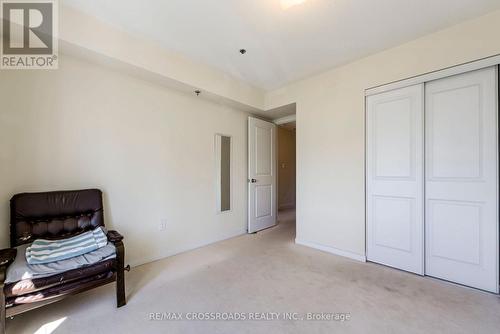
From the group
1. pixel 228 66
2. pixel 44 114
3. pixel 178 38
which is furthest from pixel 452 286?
pixel 44 114

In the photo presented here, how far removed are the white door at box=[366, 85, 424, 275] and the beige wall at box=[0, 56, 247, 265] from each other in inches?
83.4

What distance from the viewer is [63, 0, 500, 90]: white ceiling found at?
1.91 meters

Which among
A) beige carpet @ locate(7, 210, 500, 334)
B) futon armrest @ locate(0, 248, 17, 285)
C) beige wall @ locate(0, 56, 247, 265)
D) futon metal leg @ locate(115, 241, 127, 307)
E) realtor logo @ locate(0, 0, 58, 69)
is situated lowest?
beige carpet @ locate(7, 210, 500, 334)

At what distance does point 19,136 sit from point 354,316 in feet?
10.4

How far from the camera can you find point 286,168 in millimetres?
6648

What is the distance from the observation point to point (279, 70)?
123 inches

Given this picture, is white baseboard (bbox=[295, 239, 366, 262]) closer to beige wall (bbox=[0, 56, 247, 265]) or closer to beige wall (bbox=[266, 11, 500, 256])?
beige wall (bbox=[266, 11, 500, 256])

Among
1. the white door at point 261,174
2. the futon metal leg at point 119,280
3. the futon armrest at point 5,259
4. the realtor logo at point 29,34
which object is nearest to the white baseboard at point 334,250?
the white door at point 261,174

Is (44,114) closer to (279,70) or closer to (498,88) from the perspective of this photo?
(279,70)

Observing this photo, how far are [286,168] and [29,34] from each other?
572 cm

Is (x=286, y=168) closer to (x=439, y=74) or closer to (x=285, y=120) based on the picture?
(x=285, y=120)

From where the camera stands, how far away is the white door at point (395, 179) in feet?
7.92

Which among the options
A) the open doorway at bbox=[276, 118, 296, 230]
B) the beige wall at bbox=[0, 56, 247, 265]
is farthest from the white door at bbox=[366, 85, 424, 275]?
the open doorway at bbox=[276, 118, 296, 230]

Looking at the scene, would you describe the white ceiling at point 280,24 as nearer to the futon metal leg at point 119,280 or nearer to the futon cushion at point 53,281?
the futon metal leg at point 119,280
